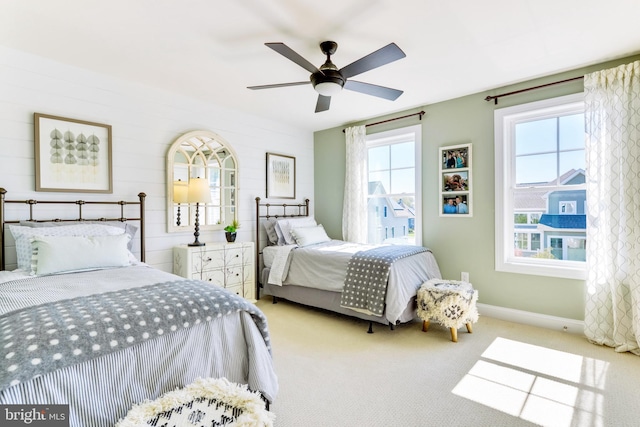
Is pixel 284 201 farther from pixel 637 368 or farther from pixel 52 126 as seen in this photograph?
pixel 637 368

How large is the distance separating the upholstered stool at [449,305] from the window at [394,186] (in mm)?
1155

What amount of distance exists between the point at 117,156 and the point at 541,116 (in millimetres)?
4349

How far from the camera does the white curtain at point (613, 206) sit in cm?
268

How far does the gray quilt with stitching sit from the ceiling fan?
1.60 m

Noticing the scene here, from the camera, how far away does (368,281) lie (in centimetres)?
307

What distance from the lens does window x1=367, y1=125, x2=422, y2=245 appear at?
4.20m

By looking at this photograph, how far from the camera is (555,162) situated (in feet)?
10.7

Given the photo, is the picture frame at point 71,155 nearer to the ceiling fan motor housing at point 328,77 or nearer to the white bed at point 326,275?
the white bed at point 326,275

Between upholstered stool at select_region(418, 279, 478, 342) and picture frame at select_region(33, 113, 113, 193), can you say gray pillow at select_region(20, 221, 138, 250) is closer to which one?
picture frame at select_region(33, 113, 113, 193)

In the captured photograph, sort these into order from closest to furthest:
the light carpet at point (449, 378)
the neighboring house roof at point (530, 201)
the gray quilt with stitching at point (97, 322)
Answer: the gray quilt with stitching at point (97, 322), the light carpet at point (449, 378), the neighboring house roof at point (530, 201)

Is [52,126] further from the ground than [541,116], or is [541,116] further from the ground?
[541,116]

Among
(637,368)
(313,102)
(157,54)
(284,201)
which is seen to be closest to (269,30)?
(157,54)

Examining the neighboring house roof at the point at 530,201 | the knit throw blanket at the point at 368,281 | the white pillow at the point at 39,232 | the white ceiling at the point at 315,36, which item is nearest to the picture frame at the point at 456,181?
the neighboring house roof at the point at 530,201

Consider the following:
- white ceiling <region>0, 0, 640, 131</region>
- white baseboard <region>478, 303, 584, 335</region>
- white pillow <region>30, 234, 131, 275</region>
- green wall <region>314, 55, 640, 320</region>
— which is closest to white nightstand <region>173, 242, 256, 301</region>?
white pillow <region>30, 234, 131, 275</region>
